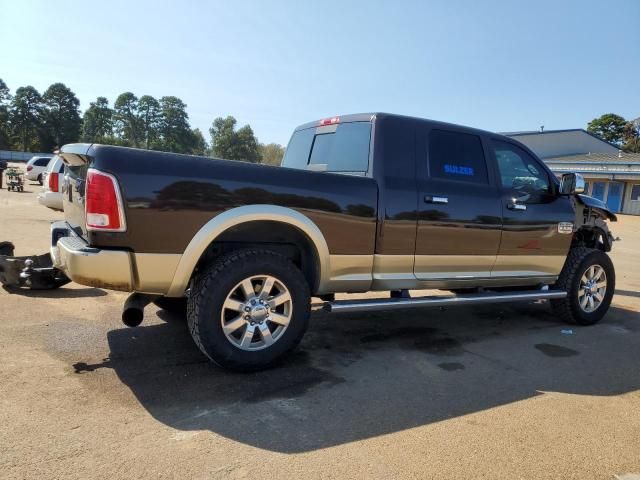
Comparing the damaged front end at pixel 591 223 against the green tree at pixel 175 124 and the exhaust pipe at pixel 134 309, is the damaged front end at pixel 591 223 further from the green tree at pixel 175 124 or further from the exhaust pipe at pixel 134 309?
the green tree at pixel 175 124

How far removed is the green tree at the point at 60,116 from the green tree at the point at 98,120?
12.4 feet

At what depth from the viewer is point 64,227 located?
3973 millimetres

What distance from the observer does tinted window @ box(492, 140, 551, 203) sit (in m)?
5.04

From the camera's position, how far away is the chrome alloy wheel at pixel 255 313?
11.6ft

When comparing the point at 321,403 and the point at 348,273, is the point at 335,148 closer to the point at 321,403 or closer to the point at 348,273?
the point at 348,273

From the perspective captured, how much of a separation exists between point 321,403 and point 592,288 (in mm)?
4086

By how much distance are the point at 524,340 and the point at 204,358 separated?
320cm

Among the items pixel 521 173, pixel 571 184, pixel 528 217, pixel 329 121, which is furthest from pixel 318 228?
pixel 571 184

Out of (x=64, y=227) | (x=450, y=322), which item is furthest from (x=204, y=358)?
(x=450, y=322)

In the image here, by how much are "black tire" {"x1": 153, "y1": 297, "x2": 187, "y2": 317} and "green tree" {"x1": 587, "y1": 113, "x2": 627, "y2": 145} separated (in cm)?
8043

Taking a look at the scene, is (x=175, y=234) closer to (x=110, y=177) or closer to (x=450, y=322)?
(x=110, y=177)

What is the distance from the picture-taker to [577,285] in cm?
554

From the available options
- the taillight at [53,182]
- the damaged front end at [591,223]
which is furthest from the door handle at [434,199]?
the taillight at [53,182]

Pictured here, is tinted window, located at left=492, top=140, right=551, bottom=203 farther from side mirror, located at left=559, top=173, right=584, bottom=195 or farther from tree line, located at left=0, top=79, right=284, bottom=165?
tree line, located at left=0, top=79, right=284, bottom=165
